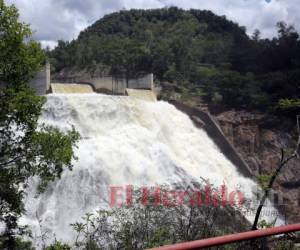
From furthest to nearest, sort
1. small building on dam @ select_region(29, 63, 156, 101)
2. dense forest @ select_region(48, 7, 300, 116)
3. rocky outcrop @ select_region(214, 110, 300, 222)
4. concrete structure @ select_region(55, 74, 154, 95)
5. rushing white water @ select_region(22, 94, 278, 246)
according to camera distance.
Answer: dense forest @ select_region(48, 7, 300, 116) → concrete structure @ select_region(55, 74, 154, 95) → rocky outcrop @ select_region(214, 110, 300, 222) → small building on dam @ select_region(29, 63, 156, 101) → rushing white water @ select_region(22, 94, 278, 246)

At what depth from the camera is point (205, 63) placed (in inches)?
1462

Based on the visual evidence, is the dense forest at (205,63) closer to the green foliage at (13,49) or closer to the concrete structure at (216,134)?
the concrete structure at (216,134)

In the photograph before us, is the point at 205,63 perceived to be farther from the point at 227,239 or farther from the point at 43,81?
the point at 227,239

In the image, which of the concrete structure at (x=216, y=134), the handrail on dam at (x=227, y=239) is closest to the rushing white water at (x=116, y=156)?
the concrete structure at (x=216, y=134)

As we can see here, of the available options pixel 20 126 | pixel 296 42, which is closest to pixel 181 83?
pixel 296 42

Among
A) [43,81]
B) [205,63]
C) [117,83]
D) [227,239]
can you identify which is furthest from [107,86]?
[227,239]

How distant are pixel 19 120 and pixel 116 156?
8.76 metres

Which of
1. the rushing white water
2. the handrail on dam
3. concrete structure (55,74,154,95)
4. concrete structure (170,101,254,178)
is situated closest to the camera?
the handrail on dam

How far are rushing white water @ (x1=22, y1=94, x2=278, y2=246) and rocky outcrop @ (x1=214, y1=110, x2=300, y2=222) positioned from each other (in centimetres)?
215

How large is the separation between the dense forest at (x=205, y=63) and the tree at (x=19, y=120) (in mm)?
17129

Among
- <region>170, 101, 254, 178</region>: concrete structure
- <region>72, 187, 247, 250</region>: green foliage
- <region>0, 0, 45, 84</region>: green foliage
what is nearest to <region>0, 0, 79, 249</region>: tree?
<region>0, 0, 45, 84</region>: green foliage

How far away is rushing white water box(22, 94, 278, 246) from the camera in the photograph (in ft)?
46.3

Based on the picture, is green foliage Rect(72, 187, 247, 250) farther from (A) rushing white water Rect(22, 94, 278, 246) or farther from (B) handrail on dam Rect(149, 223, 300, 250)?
(A) rushing white water Rect(22, 94, 278, 246)

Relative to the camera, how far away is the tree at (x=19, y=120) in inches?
284
